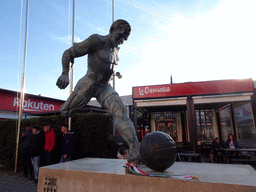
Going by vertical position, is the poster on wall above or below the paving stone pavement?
above

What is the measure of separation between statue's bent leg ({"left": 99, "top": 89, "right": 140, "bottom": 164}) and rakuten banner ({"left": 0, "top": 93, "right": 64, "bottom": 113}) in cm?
1061

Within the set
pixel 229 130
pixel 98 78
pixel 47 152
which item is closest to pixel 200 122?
pixel 229 130

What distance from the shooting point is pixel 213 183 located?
1.40m

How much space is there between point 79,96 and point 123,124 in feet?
2.50

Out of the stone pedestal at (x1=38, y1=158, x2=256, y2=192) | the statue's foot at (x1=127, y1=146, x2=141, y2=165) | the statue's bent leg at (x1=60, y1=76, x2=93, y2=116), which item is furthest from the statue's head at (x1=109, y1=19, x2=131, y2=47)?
the stone pedestal at (x1=38, y1=158, x2=256, y2=192)

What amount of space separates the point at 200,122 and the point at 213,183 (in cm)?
1216

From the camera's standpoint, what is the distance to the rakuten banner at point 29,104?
11.3 meters

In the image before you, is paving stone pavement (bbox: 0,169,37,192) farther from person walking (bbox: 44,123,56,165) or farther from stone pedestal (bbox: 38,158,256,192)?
stone pedestal (bbox: 38,158,256,192)

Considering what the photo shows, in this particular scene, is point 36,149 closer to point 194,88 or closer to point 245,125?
point 194,88

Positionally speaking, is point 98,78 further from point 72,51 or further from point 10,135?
point 10,135

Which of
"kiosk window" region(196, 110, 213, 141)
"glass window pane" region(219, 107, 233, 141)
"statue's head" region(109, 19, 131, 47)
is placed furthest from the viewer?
"kiosk window" region(196, 110, 213, 141)

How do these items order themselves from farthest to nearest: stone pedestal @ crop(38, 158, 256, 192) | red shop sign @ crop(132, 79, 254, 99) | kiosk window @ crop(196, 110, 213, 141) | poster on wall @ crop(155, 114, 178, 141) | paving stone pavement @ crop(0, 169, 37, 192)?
1. poster on wall @ crop(155, 114, 178, 141)
2. kiosk window @ crop(196, 110, 213, 141)
3. red shop sign @ crop(132, 79, 254, 99)
4. paving stone pavement @ crop(0, 169, 37, 192)
5. stone pedestal @ crop(38, 158, 256, 192)

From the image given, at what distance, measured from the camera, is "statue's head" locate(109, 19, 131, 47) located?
2.49 m

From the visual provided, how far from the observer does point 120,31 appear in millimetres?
2490
